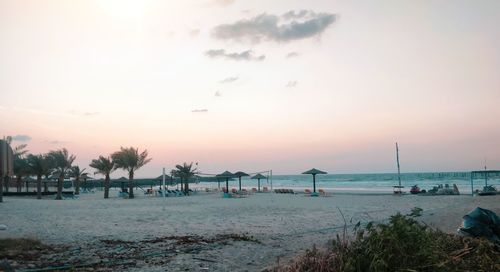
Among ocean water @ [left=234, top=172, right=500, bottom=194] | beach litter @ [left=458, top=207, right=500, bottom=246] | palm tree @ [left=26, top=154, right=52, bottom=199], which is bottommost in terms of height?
ocean water @ [left=234, top=172, right=500, bottom=194]

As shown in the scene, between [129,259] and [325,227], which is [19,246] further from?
[325,227]

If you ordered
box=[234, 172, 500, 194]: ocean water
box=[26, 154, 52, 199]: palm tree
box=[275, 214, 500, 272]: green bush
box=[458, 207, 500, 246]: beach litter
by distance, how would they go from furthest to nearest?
box=[234, 172, 500, 194]: ocean water < box=[26, 154, 52, 199]: palm tree < box=[458, 207, 500, 246]: beach litter < box=[275, 214, 500, 272]: green bush

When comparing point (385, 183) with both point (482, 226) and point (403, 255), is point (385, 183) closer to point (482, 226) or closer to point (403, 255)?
point (482, 226)

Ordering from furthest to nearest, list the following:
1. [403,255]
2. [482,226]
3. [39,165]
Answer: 1. [39,165]
2. [482,226]
3. [403,255]

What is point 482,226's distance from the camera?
6078 mm

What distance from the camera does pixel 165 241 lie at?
959 cm

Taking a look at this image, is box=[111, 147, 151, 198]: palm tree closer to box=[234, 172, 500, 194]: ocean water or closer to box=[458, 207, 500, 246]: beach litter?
box=[234, 172, 500, 194]: ocean water

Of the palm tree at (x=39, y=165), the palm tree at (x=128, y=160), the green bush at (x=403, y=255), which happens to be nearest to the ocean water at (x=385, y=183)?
the palm tree at (x=128, y=160)

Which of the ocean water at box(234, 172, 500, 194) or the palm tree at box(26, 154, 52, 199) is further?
the ocean water at box(234, 172, 500, 194)

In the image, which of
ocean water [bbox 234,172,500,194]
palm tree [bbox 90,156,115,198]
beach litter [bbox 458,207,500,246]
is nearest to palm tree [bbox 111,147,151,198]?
palm tree [bbox 90,156,115,198]

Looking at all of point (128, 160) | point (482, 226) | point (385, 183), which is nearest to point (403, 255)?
point (482, 226)

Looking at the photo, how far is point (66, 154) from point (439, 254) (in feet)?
131

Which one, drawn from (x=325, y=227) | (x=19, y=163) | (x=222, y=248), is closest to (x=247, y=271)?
(x=222, y=248)

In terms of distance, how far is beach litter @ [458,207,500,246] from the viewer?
19.6 feet
